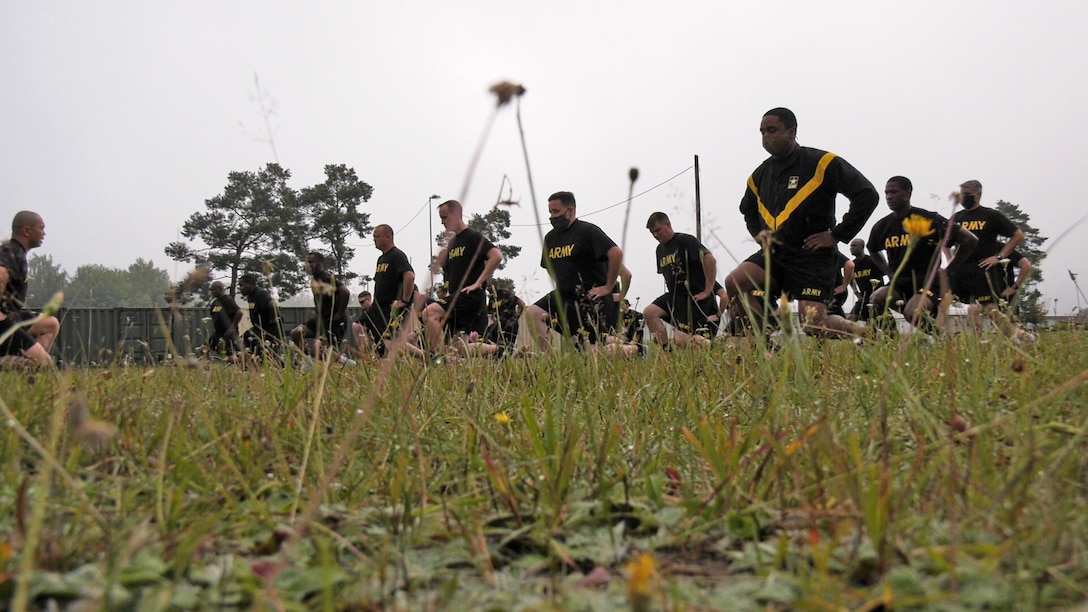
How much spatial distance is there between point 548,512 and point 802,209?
14.5ft

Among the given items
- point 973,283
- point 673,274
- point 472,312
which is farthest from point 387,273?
point 973,283

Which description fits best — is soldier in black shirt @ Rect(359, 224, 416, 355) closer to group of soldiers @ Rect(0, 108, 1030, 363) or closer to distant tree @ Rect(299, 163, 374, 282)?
group of soldiers @ Rect(0, 108, 1030, 363)

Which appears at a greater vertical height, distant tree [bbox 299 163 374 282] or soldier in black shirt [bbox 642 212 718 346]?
distant tree [bbox 299 163 374 282]

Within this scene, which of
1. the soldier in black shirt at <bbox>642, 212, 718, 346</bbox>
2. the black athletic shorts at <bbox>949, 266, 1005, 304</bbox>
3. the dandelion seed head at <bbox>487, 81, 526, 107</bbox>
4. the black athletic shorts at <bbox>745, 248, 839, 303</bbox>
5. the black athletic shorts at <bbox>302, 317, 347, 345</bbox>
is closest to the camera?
the dandelion seed head at <bbox>487, 81, 526, 107</bbox>

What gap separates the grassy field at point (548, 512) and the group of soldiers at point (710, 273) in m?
0.45

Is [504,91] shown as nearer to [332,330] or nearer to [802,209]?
[332,330]

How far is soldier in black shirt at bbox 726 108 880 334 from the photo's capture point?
5199 mm

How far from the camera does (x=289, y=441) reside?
5.93 ft

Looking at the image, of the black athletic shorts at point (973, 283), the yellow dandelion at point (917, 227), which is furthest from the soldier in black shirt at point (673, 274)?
the yellow dandelion at point (917, 227)

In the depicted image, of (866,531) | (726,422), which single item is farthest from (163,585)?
(726,422)

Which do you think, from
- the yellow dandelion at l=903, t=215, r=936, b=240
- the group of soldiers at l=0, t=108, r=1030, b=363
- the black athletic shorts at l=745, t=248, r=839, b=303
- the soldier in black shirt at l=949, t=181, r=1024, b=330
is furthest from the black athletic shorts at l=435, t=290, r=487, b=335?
the yellow dandelion at l=903, t=215, r=936, b=240

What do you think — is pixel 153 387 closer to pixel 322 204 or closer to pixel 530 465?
pixel 530 465

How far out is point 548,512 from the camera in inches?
53.6

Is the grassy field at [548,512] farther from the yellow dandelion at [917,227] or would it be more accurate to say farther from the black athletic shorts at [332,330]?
the black athletic shorts at [332,330]
